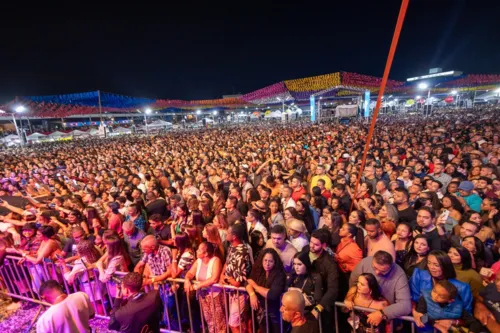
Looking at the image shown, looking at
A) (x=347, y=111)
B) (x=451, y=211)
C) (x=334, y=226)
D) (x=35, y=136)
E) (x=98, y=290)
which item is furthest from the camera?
(x=347, y=111)

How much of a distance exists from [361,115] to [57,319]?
36.2m

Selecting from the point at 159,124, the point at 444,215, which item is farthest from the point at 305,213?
the point at 159,124

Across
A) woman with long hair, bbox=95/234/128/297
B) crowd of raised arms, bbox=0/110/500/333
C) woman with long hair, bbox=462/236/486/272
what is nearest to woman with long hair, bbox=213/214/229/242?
crowd of raised arms, bbox=0/110/500/333

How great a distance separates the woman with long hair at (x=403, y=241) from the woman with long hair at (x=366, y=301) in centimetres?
92

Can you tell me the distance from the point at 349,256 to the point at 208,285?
161cm

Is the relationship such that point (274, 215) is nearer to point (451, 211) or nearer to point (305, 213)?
point (305, 213)

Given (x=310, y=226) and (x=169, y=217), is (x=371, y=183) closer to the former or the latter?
(x=310, y=226)

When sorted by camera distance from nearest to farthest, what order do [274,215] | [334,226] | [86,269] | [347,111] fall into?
1. [86,269]
2. [334,226]
3. [274,215]
4. [347,111]

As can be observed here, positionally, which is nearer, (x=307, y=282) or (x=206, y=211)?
(x=307, y=282)

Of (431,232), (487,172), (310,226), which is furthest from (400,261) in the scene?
(487,172)

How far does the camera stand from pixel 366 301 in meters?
Answer: 2.52

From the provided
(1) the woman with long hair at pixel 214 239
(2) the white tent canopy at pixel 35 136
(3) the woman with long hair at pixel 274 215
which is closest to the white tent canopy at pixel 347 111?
(3) the woman with long hair at pixel 274 215

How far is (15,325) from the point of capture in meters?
4.02

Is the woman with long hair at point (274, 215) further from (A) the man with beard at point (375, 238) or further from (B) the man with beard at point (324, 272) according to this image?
(A) the man with beard at point (375, 238)
